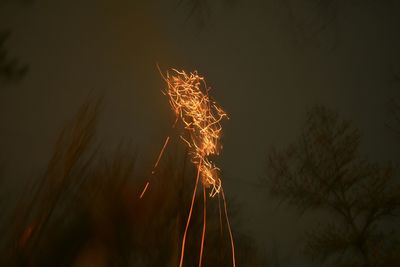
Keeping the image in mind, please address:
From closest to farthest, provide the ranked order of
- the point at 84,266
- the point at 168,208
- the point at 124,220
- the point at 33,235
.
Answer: the point at 33,235
the point at 84,266
the point at 124,220
the point at 168,208

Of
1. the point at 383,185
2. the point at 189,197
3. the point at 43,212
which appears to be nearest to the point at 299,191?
the point at 383,185

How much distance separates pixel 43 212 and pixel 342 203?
5.45m

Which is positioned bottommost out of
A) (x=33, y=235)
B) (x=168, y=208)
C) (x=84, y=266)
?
(x=84, y=266)

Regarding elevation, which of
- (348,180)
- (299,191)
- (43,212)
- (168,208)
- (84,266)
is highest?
(348,180)

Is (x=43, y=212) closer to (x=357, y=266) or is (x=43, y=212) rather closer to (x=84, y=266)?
(x=84, y=266)

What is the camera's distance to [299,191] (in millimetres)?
6367

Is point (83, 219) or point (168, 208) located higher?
point (168, 208)

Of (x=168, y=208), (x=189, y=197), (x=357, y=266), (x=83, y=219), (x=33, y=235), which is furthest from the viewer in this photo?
(x=357, y=266)

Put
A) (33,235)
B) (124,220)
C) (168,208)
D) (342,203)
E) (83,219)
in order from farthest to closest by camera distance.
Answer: (342,203) → (168,208) → (124,220) → (83,219) → (33,235)

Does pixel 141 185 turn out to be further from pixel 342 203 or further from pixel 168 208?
pixel 342 203

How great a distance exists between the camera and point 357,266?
551 cm

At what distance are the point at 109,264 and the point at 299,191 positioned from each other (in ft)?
13.4

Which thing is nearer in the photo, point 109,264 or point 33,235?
point 33,235

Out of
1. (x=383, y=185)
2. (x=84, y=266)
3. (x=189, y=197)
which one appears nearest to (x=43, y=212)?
(x=84, y=266)
